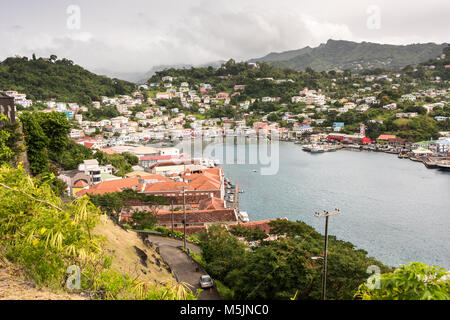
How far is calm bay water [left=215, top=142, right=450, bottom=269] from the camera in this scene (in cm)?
984

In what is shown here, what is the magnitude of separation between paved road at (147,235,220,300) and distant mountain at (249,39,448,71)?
265 ft

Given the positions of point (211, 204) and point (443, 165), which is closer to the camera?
point (211, 204)

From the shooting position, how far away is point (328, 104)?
39469mm

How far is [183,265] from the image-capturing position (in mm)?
5715

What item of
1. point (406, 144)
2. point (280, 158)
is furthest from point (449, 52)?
point (280, 158)

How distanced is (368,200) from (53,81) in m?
36.3

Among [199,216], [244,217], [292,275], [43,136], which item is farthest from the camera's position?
[244,217]

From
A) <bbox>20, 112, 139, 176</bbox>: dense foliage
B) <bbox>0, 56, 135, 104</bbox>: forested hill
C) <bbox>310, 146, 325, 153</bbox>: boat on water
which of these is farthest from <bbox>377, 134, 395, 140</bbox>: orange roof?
<bbox>0, 56, 135, 104</bbox>: forested hill

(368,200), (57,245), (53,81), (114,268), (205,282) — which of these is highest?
(53,81)

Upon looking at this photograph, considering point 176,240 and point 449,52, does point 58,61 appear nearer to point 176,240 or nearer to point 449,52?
point 176,240

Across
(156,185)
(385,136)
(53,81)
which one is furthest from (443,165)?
(53,81)

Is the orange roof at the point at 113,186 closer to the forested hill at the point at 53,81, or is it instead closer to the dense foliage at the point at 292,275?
the dense foliage at the point at 292,275

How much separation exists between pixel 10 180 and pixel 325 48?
11568 cm

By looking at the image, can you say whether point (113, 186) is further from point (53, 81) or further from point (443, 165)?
point (53, 81)
